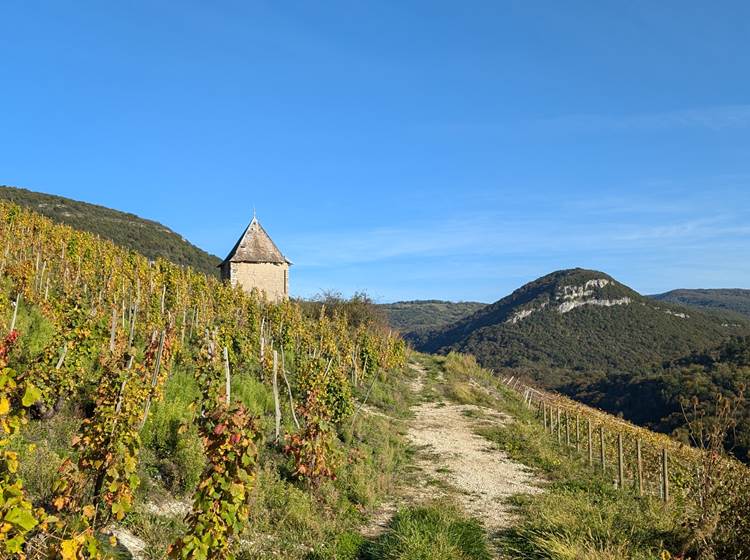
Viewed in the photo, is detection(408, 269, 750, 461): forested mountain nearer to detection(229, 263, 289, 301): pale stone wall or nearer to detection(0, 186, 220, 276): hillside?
detection(229, 263, 289, 301): pale stone wall

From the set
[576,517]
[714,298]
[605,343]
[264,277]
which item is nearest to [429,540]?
[576,517]

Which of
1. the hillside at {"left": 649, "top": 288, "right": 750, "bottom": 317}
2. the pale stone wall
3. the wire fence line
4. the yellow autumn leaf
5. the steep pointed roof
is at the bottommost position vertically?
the wire fence line

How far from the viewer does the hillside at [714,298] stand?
446ft

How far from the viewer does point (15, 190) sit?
59.1 m

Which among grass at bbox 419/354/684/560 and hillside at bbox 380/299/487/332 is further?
hillside at bbox 380/299/487/332

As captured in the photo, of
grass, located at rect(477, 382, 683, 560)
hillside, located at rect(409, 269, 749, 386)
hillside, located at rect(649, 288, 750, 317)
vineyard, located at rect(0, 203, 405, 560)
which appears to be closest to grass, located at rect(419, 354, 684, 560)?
grass, located at rect(477, 382, 683, 560)

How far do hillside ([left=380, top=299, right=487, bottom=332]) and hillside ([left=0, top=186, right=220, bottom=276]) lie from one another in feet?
249

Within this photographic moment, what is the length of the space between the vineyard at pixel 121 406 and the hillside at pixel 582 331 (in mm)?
52390

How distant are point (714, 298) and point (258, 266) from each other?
500ft

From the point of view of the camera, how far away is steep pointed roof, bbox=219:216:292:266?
3419cm

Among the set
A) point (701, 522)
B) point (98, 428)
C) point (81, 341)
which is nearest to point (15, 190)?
point (81, 341)

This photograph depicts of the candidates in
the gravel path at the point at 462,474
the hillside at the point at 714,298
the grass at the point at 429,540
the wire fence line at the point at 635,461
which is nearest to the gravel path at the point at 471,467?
the gravel path at the point at 462,474

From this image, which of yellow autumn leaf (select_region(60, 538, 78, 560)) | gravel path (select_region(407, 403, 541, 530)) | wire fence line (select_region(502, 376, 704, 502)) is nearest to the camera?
yellow autumn leaf (select_region(60, 538, 78, 560))

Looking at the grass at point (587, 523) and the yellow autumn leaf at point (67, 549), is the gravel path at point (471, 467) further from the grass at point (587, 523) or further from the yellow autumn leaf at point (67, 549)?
the yellow autumn leaf at point (67, 549)
